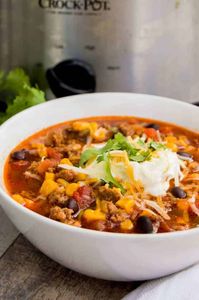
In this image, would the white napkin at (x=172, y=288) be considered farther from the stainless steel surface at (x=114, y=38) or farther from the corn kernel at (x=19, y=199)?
the stainless steel surface at (x=114, y=38)

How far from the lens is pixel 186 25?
86.0 inches

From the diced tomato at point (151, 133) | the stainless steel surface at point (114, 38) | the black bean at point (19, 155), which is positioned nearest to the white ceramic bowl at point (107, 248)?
the black bean at point (19, 155)

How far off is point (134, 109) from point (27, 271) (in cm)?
76

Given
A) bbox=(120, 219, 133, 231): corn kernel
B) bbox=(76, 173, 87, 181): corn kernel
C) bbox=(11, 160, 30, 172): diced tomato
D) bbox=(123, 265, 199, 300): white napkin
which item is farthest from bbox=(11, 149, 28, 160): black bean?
bbox=(123, 265, 199, 300): white napkin

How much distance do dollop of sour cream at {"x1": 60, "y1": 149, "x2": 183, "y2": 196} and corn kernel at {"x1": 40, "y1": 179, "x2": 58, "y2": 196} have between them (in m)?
0.08

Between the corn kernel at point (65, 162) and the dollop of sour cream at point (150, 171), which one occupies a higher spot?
the dollop of sour cream at point (150, 171)

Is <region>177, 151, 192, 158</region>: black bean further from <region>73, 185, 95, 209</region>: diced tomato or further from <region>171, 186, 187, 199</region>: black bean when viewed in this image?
<region>73, 185, 95, 209</region>: diced tomato

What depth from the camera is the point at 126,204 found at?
156cm

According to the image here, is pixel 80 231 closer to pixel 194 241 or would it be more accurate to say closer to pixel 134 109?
pixel 194 241

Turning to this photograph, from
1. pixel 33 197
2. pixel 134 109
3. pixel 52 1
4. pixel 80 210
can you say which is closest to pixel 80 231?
pixel 80 210

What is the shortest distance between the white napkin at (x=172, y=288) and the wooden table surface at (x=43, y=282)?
0.08 m

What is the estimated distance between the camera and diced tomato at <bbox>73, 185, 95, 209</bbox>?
160 centimetres

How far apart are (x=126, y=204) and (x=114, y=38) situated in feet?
2.60

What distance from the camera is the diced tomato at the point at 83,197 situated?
5.24 feet
